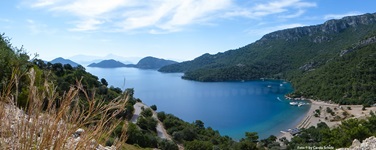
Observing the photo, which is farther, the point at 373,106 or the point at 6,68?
the point at 373,106

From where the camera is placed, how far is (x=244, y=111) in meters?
53.3

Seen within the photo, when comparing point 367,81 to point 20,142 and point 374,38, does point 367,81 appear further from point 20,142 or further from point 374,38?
point 20,142

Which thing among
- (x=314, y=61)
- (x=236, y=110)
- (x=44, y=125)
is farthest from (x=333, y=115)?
(x=314, y=61)

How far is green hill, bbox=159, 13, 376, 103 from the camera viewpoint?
6132 centimetres

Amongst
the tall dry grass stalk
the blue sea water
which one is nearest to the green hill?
the blue sea water

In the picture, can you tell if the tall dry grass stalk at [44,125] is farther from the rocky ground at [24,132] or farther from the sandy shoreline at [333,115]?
the sandy shoreline at [333,115]

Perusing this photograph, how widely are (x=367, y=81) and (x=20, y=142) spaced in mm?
70841

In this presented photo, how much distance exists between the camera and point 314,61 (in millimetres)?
99688

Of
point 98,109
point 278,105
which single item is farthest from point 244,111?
point 98,109

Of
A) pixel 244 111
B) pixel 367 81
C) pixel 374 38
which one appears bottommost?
pixel 244 111

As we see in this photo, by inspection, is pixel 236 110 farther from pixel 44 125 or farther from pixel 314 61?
pixel 314 61

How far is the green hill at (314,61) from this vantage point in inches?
2414

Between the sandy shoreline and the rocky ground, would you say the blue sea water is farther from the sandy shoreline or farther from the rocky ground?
the rocky ground

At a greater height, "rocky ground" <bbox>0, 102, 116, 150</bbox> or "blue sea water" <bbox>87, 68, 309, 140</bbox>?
"rocky ground" <bbox>0, 102, 116, 150</bbox>
